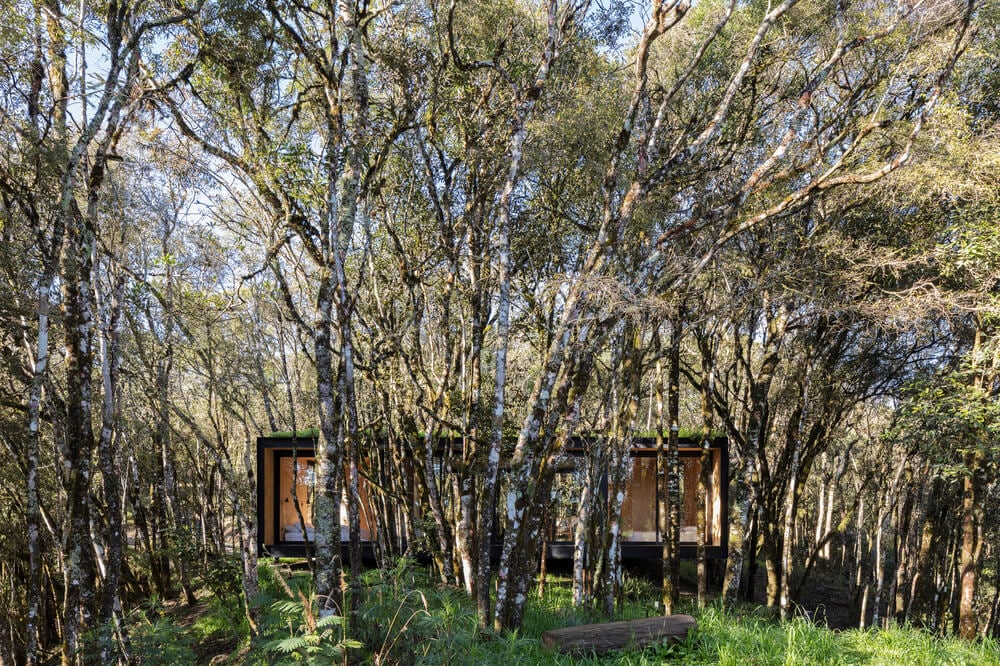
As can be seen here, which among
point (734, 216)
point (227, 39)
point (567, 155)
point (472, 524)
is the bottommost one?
point (472, 524)

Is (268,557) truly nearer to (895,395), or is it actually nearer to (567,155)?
(567,155)

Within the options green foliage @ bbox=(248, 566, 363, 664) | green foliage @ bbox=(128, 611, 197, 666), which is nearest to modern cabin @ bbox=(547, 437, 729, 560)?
green foliage @ bbox=(248, 566, 363, 664)

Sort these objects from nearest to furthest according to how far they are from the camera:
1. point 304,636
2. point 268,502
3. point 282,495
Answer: point 304,636
point 268,502
point 282,495

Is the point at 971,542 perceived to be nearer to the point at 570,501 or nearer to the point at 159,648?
the point at 570,501

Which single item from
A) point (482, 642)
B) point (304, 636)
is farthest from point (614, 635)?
point (304, 636)

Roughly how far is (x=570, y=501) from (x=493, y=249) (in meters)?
6.36

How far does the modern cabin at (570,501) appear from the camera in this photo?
1151cm

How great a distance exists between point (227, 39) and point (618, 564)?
814cm

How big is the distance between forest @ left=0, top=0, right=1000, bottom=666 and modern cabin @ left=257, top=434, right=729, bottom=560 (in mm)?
237

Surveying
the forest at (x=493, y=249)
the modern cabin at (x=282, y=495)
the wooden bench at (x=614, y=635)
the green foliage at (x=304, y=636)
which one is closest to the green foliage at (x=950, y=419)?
the forest at (x=493, y=249)

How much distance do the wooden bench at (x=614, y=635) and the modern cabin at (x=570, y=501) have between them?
5536 millimetres

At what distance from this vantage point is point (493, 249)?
8000mm

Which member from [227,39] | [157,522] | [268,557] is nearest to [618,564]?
[268,557]

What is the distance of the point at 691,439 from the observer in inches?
453
